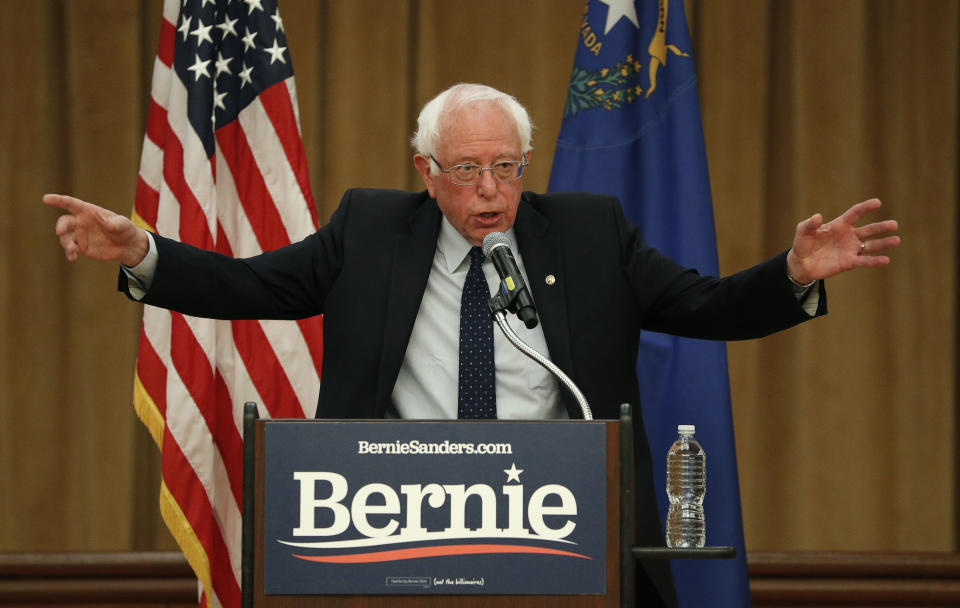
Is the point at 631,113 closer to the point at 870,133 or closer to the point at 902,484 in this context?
the point at 870,133

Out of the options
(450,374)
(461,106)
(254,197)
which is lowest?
(450,374)

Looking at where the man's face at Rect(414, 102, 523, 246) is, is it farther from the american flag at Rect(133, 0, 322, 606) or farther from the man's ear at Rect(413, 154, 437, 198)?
the american flag at Rect(133, 0, 322, 606)

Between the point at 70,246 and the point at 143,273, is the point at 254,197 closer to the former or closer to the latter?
the point at 143,273

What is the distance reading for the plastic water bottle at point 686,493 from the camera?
2.51 meters

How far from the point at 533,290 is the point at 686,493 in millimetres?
718

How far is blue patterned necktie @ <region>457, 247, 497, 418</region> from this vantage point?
2316 mm

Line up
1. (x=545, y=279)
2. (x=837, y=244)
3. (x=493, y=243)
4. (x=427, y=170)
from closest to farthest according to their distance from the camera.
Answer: (x=493, y=243), (x=837, y=244), (x=545, y=279), (x=427, y=170)

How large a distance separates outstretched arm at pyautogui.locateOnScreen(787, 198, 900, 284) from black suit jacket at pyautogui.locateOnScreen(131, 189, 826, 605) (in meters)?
0.10

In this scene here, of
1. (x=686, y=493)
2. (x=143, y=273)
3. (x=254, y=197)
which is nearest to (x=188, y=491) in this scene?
(x=254, y=197)

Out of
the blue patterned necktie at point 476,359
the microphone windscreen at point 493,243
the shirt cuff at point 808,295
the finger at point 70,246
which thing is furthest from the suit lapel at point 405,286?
the shirt cuff at point 808,295

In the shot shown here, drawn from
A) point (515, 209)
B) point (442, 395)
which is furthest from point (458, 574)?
point (515, 209)

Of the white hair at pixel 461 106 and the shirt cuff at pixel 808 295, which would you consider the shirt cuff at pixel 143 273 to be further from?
the shirt cuff at pixel 808 295

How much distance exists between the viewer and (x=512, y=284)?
1813 millimetres

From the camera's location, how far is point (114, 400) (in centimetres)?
429
